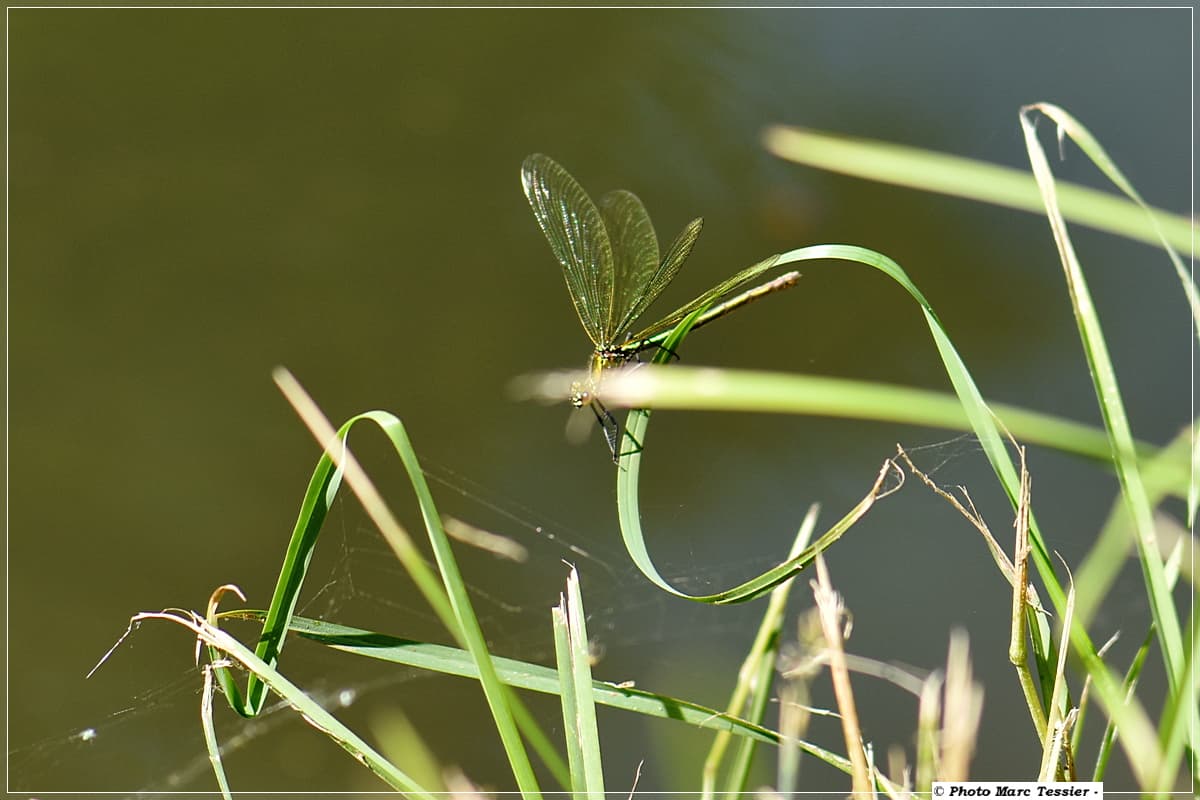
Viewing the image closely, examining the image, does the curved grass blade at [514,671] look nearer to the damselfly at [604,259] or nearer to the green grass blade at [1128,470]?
the green grass blade at [1128,470]

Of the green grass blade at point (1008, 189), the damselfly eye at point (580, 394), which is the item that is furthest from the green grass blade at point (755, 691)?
the damselfly eye at point (580, 394)

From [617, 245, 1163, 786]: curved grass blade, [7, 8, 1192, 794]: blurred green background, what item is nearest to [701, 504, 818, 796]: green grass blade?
[617, 245, 1163, 786]: curved grass blade

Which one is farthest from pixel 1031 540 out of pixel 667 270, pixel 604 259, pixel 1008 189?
pixel 604 259

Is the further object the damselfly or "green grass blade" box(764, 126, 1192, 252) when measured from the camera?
the damselfly

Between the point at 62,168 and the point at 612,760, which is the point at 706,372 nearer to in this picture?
the point at 612,760

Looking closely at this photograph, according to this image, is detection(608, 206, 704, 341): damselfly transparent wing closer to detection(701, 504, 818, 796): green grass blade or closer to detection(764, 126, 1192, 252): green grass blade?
detection(701, 504, 818, 796): green grass blade

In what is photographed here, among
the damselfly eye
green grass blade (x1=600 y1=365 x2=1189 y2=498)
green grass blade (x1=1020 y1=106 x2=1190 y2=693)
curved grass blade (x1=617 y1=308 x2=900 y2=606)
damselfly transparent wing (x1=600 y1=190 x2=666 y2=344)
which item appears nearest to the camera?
green grass blade (x1=600 y1=365 x2=1189 y2=498)

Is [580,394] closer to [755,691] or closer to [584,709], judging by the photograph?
[755,691]
